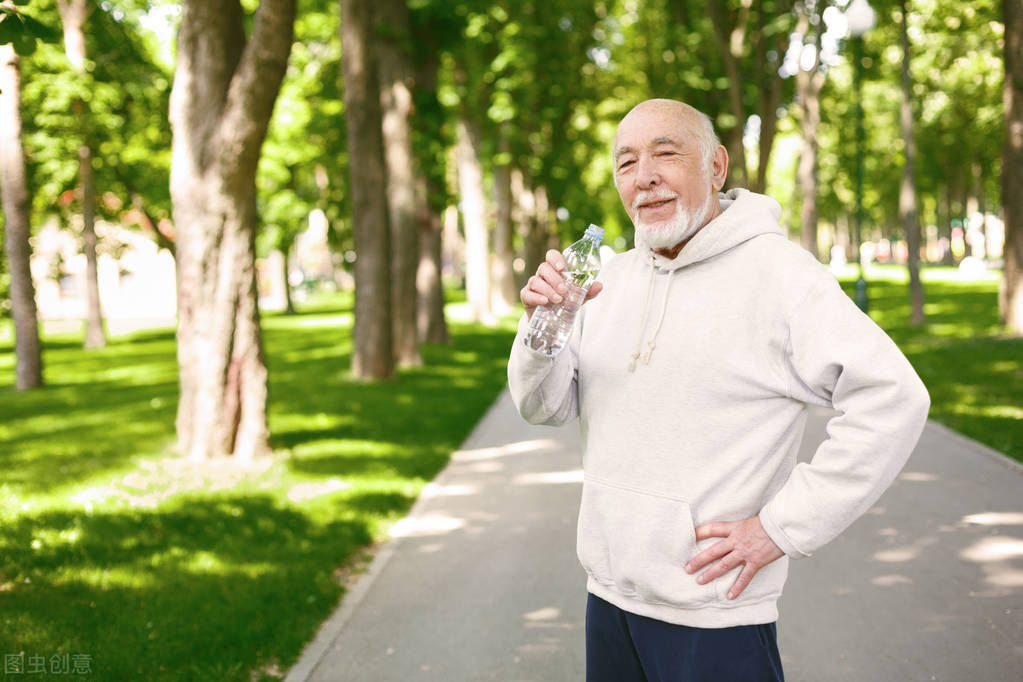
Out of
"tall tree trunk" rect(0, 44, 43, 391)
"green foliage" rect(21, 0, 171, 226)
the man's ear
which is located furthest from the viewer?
"green foliage" rect(21, 0, 171, 226)

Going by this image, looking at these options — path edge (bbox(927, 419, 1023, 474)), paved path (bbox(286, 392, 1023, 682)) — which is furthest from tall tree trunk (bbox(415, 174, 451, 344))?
paved path (bbox(286, 392, 1023, 682))

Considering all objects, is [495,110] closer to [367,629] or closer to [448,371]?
[448,371]

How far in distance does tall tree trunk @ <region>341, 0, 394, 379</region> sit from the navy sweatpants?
13.0m

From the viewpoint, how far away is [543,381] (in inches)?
109

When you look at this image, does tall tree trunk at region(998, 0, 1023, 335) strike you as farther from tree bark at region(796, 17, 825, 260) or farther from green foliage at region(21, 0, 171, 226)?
green foliage at region(21, 0, 171, 226)

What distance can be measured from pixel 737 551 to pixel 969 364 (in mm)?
14664

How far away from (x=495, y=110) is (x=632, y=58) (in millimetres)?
12303

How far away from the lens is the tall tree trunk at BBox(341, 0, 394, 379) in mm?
15266

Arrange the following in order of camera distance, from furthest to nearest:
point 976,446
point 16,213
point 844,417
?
point 16,213
point 976,446
point 844,417

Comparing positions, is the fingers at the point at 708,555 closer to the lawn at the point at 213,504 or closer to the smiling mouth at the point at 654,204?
the smiling mouth at the point at 654,204

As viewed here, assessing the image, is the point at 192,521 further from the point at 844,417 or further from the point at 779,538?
the point at 844,417

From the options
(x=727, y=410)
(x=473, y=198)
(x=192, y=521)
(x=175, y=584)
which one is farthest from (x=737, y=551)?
(x=473, y=198)

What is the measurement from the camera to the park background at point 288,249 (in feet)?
20.7

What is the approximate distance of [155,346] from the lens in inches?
1128
